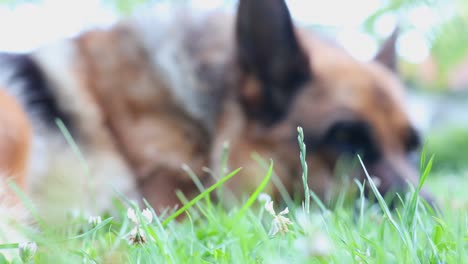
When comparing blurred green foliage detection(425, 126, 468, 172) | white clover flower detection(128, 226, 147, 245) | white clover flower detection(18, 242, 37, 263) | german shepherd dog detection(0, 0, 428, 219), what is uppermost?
white clover flower detection(18, 242, 37, 263)

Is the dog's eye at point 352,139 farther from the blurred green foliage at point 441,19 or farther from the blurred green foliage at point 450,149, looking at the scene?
the blurred green foliage at point 450,149

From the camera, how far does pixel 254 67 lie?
1.86 metres

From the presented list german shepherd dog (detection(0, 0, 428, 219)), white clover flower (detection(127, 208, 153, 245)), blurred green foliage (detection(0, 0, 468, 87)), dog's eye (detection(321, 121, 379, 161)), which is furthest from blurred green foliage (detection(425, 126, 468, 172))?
white clover flower (detection(127, 208, 153, 245))

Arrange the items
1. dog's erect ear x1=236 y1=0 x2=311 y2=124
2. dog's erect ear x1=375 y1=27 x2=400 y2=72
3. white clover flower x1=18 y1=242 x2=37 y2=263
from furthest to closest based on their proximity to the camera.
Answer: dog's erect ear x1=375 y1=27 x2=400 y2=72 → dog's erect ear x1=236 y1=0 x2=311 y2=124 → white clover flower x1=18 y1=242 x2=37 y2=263

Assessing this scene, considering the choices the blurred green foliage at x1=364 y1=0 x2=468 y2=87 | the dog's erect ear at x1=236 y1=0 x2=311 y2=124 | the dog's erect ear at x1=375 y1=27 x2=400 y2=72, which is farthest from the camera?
the blurred green foliage at x1=364 y1=0 x2=468 y2=87

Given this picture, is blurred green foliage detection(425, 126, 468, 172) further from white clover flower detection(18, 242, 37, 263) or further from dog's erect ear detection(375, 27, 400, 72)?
white clover flower detection(18, 242, 37, 263)

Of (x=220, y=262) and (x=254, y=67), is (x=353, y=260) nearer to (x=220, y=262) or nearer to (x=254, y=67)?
(x=220, y=262)

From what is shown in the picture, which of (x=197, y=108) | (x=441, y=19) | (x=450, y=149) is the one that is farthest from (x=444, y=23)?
(x=197, y=108)

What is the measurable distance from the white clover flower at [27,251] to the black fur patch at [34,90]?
3.76ft

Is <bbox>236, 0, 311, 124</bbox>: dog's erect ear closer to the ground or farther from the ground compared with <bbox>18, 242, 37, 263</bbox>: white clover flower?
closer to the ground

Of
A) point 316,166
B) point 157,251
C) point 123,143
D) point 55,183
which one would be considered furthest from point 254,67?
point 157,251

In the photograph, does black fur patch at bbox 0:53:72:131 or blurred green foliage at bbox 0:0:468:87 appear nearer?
black fur patch at bbox 0:53:72:131

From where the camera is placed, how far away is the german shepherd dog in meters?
1.69

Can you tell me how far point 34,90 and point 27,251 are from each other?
1296 millimetres
